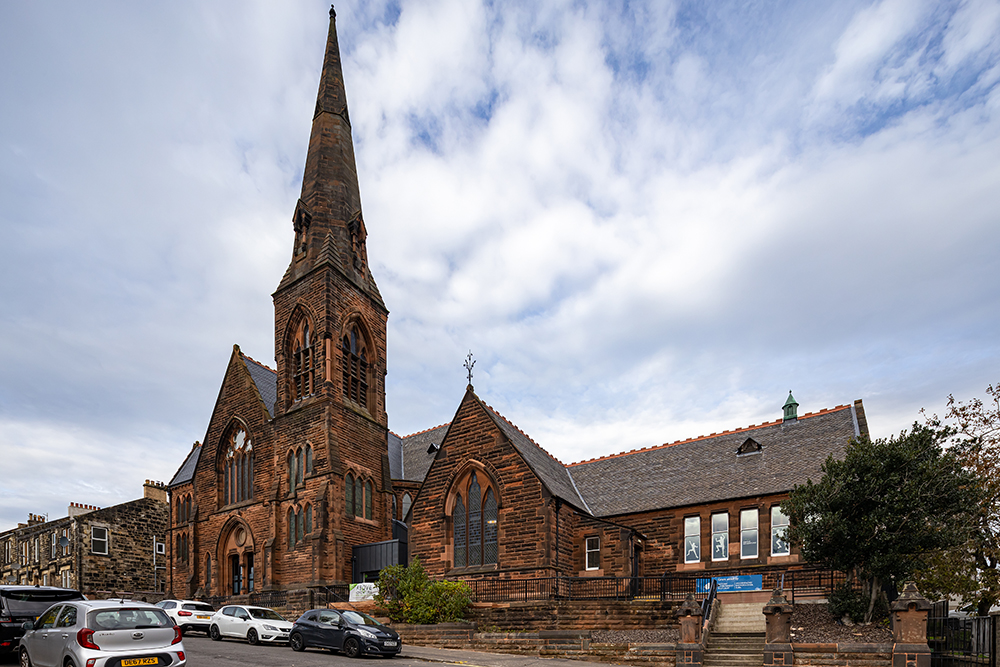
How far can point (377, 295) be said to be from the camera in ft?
126

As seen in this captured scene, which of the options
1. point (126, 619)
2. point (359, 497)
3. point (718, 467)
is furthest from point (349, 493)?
point (126, 619)

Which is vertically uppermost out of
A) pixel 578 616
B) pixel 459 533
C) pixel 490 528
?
pixel 490 528

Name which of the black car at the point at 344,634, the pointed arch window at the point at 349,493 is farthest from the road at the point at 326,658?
the pointed arch window at the point at 349,493

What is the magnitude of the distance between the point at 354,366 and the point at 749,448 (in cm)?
1920

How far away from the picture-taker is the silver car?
36.6 feet

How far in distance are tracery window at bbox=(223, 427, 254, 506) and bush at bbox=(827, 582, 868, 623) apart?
26612 mm

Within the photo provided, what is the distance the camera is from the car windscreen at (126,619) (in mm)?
11461

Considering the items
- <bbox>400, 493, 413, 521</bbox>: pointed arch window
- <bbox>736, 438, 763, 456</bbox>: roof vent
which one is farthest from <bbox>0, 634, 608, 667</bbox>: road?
<bbox>400, 493, 413, 521</bbox>: pointed arch window

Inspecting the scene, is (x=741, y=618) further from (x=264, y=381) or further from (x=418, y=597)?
(x=264, y=381)

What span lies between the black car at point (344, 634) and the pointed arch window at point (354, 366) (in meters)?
15.2

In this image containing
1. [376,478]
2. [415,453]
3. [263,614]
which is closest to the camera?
[263,614]

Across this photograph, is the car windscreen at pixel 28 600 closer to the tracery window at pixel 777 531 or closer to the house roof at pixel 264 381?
the house roof at pixel 264 381

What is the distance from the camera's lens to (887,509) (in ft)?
61.5

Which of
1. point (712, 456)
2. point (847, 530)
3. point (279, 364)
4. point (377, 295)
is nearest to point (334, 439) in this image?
point (279, 364)
